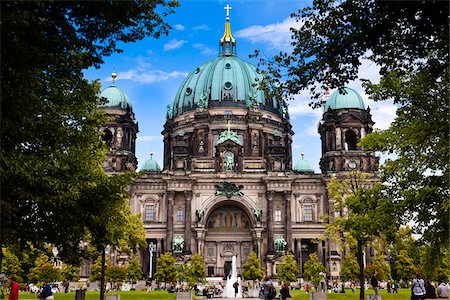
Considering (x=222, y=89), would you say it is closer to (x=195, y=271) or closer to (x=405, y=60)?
(x=195, y=271)

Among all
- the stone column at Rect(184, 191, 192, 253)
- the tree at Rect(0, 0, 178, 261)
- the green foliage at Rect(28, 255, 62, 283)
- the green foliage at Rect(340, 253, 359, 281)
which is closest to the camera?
the tree at Rect(0, 0, 178, 261)

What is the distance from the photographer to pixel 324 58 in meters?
15.0

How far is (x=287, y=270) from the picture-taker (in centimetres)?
6200

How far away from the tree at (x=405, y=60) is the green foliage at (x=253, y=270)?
4417 cm

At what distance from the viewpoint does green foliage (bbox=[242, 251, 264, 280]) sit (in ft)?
211

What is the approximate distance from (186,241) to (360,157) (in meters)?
27.3

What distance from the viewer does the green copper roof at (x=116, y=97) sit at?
79.6 m

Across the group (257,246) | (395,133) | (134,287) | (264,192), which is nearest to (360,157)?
(264,192)

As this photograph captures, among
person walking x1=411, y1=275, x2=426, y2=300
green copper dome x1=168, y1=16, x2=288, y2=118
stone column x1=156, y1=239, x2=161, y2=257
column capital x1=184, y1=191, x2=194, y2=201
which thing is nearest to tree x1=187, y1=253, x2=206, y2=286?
stone column x1=156, y1=239, x2=161, y2=257

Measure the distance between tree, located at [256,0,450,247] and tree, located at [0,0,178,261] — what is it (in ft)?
15.9

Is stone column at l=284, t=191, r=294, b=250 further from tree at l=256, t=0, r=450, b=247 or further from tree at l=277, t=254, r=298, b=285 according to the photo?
tree at l=256, t=0, r=450, b=247

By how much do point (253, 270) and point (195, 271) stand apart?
300 inches

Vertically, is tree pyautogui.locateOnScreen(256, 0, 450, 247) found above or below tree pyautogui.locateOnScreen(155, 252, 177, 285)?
above

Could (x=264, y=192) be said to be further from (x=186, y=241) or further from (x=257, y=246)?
(x=186, y=241)
